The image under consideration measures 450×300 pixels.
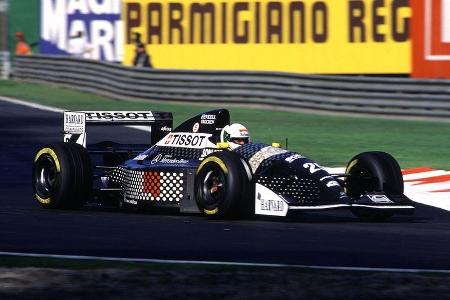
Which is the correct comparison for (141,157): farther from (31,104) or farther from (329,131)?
(31,104)

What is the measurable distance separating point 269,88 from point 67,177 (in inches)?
637

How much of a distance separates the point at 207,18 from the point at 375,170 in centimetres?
2058

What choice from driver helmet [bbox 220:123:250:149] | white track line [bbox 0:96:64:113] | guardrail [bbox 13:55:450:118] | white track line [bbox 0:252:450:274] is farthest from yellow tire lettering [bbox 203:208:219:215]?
white track line [bbox 0:96:64:113]

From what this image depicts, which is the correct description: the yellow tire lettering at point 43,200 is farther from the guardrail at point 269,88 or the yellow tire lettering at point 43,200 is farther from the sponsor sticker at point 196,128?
the guardrail at point 269,88

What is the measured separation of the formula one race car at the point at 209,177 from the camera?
1205 centimetres

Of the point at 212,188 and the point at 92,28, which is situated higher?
the point at 92,28

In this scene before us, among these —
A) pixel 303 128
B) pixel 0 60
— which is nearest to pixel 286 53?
pixel 303 128

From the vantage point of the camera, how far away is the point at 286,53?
105ft

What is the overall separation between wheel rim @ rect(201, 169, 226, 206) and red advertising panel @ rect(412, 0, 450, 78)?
1657cm

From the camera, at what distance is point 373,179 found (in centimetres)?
1276

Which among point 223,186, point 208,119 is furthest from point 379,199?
point 208,119

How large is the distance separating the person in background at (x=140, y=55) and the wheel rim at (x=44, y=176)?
19.0m

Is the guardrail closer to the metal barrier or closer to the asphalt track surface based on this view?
the metal barrier

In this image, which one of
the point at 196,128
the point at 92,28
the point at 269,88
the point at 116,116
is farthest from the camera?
the point at 92,28
